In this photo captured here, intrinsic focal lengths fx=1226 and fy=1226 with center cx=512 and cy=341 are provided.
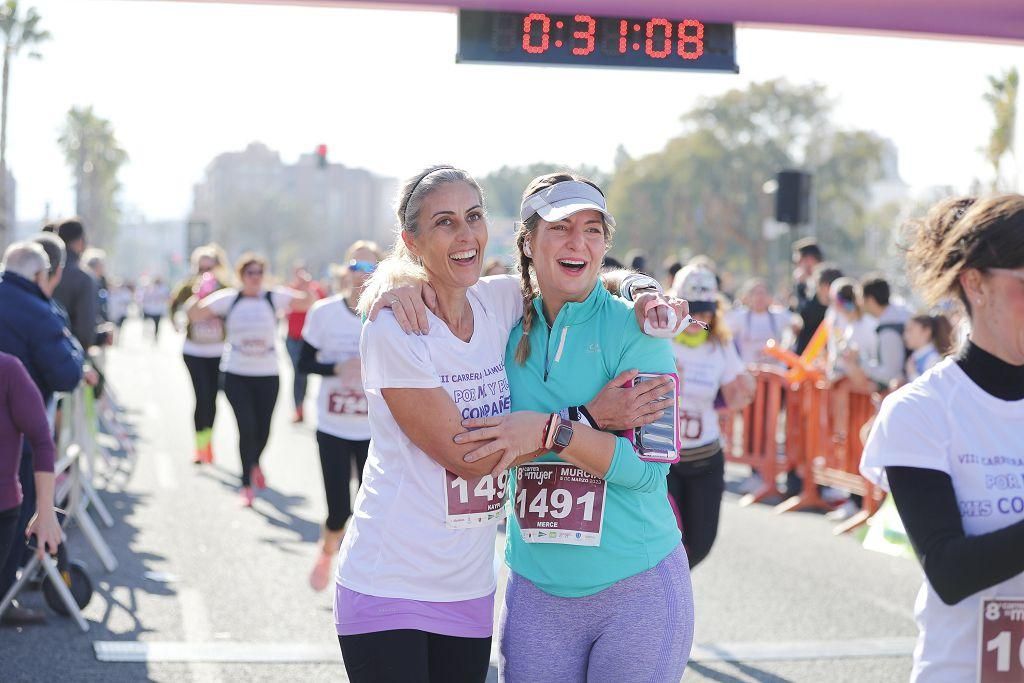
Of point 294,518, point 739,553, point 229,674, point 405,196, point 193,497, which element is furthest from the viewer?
point 193,497

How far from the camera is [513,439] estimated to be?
299 centimetres

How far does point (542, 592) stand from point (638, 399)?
0.56 m

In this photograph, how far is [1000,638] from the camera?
8.00 ft

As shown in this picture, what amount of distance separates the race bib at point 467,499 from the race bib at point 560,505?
11cm

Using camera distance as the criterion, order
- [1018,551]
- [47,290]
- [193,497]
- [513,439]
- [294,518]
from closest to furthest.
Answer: [1018,551], [513,439], [47,290], [294,518], [193,497]

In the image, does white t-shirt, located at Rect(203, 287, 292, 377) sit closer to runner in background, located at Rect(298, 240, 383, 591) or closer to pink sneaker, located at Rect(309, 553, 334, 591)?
runner in background, located at Rect(298, 240, 383, 591)

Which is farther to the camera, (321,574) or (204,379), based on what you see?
(204,379)

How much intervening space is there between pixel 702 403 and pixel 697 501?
28.8 inches

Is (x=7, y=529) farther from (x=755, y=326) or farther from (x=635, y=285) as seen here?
(x=755, y=326)

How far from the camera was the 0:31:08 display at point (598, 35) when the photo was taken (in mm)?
7223

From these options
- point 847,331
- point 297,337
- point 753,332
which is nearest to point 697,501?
point 847,331

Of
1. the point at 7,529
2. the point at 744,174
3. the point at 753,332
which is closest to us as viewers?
the point at 7,529

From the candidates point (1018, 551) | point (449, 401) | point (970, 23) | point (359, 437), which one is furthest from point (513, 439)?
point (970, 23)

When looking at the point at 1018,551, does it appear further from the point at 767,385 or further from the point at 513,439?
the point at 767,385
